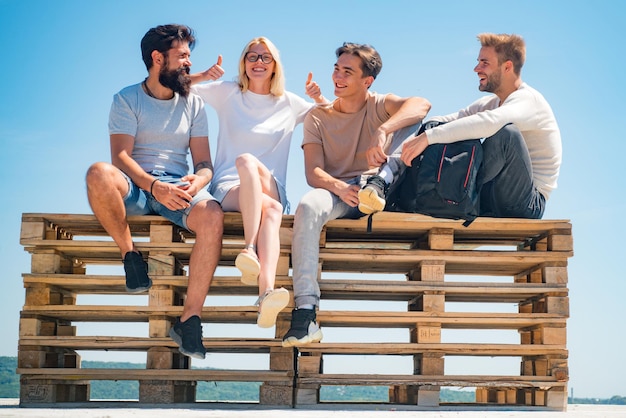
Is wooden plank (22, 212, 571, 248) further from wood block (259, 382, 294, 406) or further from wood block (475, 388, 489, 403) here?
wood block (475, 388, 489, 403)

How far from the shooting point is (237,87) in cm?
589

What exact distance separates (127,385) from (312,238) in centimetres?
268

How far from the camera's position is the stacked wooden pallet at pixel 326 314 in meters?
5.07

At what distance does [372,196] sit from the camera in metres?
4.94

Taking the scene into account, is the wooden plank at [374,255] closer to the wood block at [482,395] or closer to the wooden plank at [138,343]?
the wooden plank at [138,343]

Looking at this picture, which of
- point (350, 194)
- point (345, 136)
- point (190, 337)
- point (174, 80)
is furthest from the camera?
point (345, 136)

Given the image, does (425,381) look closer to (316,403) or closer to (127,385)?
(316,403)

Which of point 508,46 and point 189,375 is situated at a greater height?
point 508,46

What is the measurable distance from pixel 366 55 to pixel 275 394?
2511 mm

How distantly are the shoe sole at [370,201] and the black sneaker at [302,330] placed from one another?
752 mm

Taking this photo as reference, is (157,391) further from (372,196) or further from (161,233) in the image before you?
(372,196)

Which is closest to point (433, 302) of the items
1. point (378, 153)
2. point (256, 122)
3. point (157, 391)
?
point (378, 153)

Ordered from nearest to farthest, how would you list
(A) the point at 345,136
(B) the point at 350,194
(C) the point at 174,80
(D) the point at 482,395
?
(B) the point at 350,194, (C) the point at 174,80, (A) the point at 345,136, (D) the point at 482,395

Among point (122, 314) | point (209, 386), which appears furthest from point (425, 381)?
point (122, 314)
